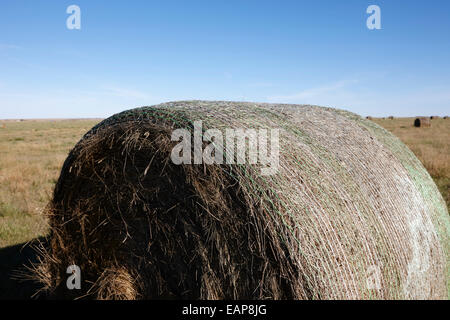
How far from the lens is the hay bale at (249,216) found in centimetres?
255

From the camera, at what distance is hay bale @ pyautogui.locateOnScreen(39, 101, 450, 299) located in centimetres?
255

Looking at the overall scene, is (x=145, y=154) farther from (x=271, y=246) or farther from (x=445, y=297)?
(x=445, y=297)

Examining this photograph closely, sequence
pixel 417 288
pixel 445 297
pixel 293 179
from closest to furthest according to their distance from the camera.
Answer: pixel 293 179 < pixel 417 288 < pixel 445 297

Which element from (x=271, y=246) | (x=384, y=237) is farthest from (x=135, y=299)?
(x=384, y=237)

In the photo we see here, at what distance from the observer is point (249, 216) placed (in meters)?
2.61

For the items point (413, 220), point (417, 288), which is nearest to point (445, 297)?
point (417, 288)

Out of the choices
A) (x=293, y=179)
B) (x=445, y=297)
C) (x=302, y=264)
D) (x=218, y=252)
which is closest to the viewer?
(x=302, y=264)

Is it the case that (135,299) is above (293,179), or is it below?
below

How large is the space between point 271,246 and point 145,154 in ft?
5.55

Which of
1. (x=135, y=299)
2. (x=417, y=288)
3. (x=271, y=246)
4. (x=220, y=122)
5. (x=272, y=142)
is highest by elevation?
(x=220, y=122)

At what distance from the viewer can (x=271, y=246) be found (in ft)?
8.14

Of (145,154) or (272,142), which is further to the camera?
(145,154)

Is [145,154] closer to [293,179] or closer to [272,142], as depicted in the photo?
[272,142]
